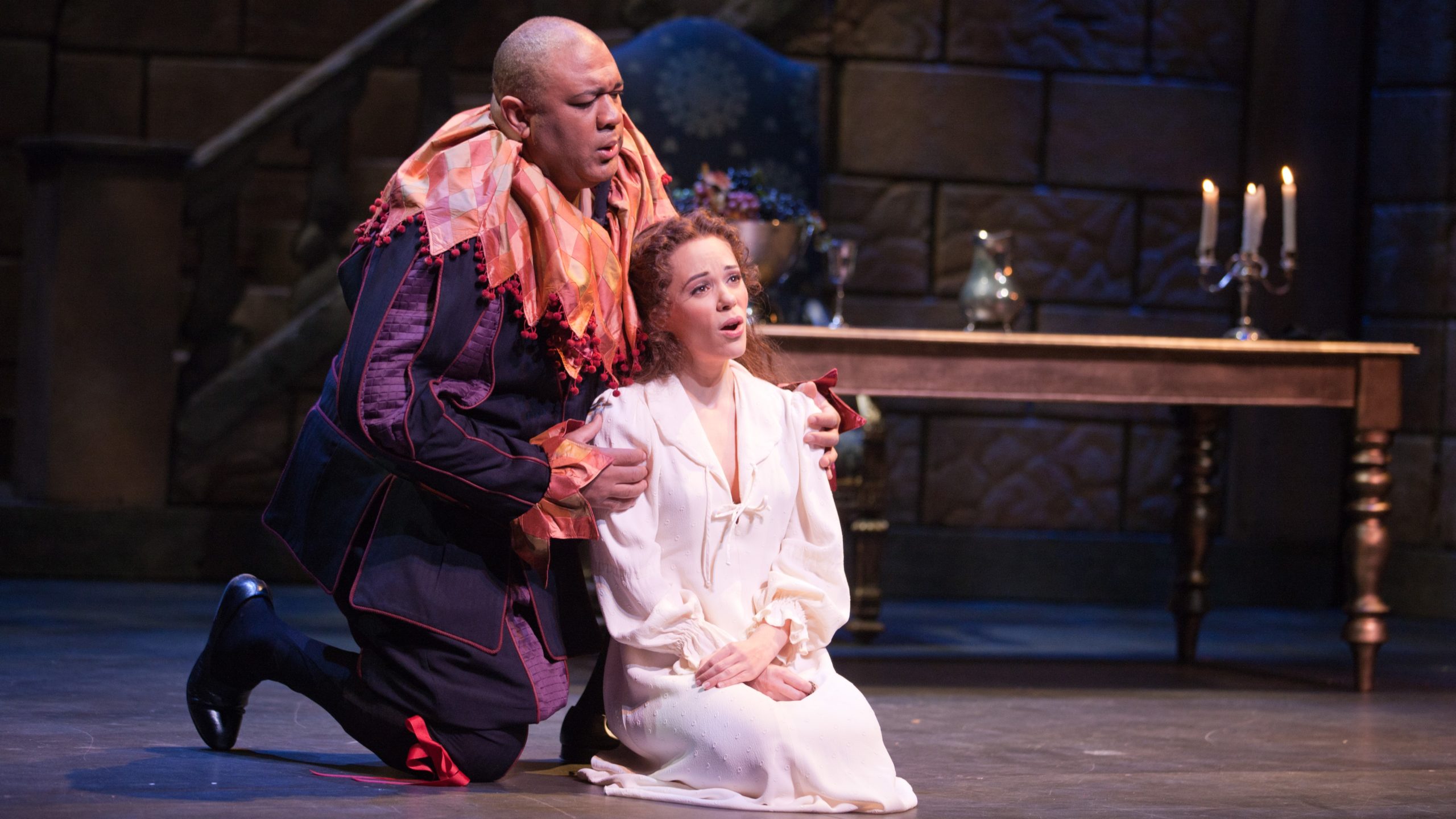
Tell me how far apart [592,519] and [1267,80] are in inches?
151

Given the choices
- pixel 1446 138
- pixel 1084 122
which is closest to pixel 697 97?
pixel 1084 122

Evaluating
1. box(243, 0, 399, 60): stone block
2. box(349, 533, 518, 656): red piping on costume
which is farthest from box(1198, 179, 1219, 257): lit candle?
box(243, 0, 399, 60): stone block

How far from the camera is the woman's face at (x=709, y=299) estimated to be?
2430 mm

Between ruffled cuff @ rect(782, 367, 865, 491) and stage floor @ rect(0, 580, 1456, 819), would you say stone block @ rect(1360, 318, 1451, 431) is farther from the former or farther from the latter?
ruffled cuff @ rect(782, 367, 865, 491)

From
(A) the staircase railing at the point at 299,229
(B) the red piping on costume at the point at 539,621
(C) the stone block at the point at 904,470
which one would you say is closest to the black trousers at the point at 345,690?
(B) the red piping on costume at the point at 539,621

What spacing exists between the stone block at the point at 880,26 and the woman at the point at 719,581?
9.59ft

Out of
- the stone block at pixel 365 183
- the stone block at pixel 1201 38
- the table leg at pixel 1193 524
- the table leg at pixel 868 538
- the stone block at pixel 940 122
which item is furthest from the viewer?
the stone block at pixel 1201 38

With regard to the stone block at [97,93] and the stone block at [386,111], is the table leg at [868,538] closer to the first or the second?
the stone block at [386,111]

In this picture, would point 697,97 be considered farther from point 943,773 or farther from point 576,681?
point 943,773

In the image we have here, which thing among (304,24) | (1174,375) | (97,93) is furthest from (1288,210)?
(97,93)

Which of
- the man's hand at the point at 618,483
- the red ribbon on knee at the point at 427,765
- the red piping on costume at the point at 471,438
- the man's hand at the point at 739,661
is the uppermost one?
the red piping on costume at the point at 471,438

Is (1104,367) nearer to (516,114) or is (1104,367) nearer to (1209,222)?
A: (1209,222)

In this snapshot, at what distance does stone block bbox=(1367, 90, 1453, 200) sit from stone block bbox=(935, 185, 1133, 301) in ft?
2.76

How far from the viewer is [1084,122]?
538 cm
